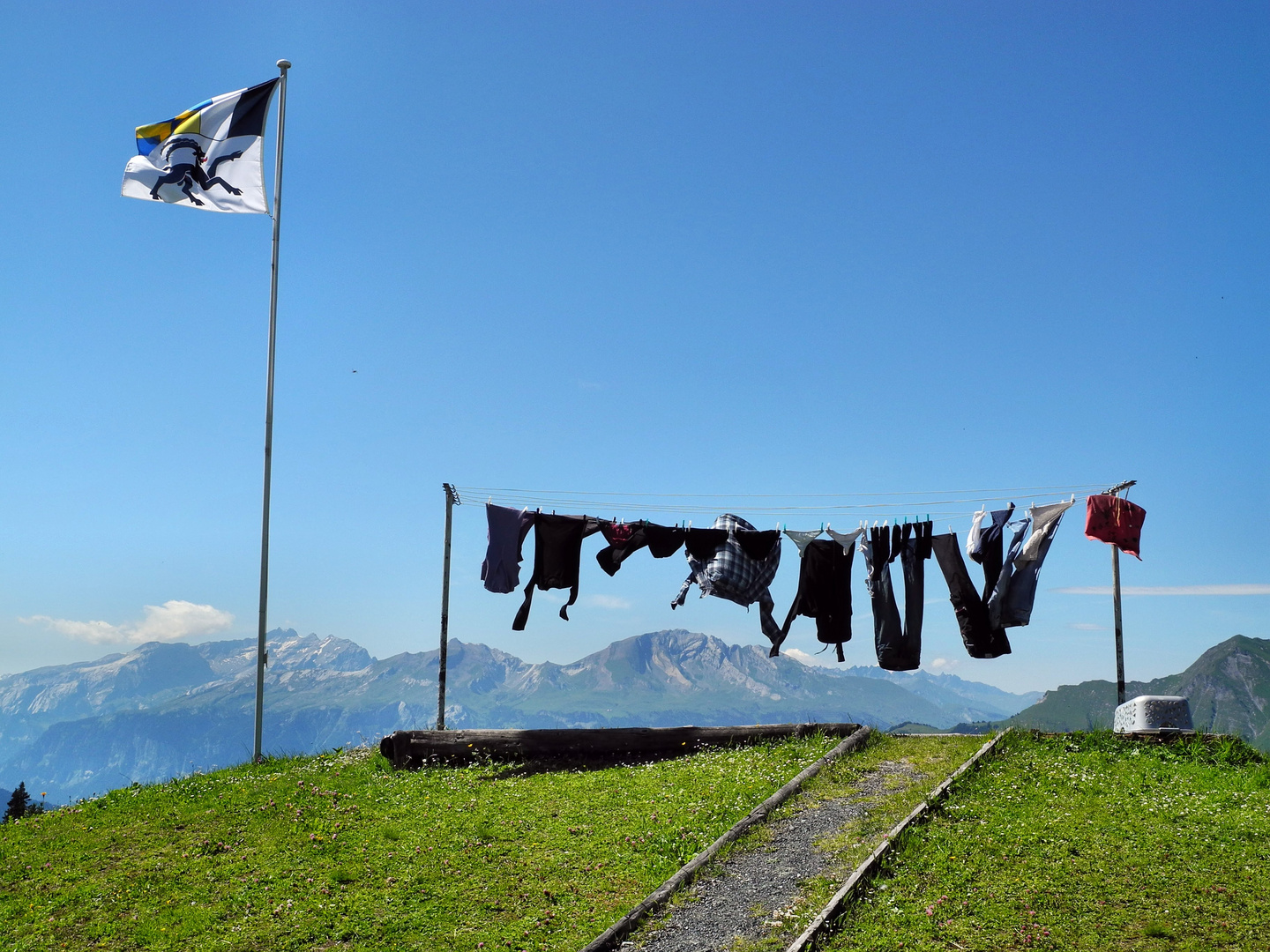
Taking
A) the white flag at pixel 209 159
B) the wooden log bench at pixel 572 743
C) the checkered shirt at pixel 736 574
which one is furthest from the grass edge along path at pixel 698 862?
the white flag at pixel 209 159

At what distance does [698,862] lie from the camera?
12.3 meters

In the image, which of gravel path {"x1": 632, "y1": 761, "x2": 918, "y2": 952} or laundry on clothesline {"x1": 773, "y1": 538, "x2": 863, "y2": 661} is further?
laundry on clothesline {"x1": 773, "y1": 538, "x2": 863, "y2": 661}

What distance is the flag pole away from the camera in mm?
20078

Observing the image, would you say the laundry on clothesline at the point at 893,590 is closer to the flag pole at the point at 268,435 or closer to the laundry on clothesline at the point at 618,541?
the laundry on clothesline at the point at 618,541

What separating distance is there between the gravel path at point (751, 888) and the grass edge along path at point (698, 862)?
178 mm

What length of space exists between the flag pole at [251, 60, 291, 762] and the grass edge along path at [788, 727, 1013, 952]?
44.4 ft

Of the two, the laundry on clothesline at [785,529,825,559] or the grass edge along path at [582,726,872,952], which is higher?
the laundry on clothesline at [785,529,825,559]

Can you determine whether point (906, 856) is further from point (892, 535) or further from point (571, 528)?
point (571, 528)

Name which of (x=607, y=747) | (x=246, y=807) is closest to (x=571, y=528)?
(x=607, y=747)

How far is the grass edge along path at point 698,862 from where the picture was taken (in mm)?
10586

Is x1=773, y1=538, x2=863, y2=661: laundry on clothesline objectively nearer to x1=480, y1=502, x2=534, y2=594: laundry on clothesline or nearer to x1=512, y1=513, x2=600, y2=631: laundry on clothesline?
x1=512, y1=513, x2=600, y2=631: laundry on clothesline

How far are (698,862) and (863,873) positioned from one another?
2209 millimetres

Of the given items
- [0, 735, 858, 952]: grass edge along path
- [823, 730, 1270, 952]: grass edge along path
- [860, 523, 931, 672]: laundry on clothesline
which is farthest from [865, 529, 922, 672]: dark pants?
[823, 730, 1270, 952]: grass edge along path

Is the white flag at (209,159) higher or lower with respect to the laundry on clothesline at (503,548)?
higher
